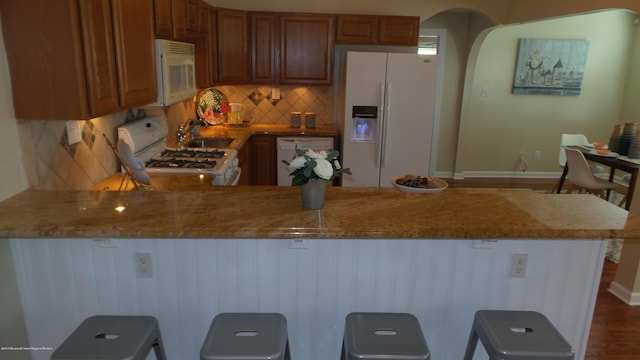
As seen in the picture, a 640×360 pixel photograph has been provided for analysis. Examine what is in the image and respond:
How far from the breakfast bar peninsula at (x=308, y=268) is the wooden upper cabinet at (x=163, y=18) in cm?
116

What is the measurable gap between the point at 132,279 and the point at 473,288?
1357 mm

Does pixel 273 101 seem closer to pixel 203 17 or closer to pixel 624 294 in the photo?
pixel 203 17

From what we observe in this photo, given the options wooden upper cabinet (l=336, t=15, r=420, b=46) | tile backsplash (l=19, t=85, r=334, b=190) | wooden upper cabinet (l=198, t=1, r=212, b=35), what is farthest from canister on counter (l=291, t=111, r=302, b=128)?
wooden upper cabinet (l=198, t=1, r=212, b=35)

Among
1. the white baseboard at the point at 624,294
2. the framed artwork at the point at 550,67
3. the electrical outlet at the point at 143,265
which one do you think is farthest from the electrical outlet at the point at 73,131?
the framed artwork at the point at 550,67

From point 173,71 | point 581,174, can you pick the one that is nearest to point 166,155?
point 173,71

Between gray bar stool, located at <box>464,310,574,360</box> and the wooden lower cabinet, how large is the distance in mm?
3214

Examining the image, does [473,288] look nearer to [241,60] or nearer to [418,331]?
[418,331]

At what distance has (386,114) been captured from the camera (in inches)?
169

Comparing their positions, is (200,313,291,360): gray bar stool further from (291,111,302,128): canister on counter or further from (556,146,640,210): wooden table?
(556,146,640,210): wooden table

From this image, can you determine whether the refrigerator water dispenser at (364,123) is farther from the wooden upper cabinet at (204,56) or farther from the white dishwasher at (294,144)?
the wooden upper cabinet at (204,56)

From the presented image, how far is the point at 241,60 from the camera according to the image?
14.7 ft

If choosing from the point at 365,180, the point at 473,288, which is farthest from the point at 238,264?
the point at 365,180

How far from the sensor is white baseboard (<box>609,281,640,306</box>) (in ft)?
10.2

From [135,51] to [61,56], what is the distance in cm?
55
